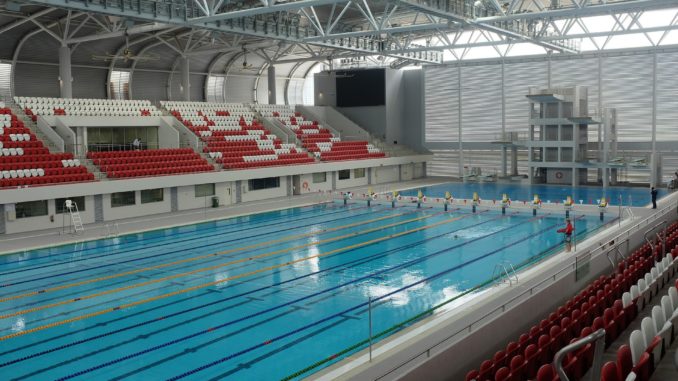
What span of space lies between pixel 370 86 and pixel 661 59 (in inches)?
663

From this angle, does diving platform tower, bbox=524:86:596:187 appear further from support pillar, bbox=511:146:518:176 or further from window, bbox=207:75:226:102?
window, bbox=207:75:226:102

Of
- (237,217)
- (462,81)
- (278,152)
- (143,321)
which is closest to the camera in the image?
(143,321)

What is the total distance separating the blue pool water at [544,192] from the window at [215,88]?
18.9 m

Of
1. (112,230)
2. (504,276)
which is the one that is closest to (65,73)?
(112,230)

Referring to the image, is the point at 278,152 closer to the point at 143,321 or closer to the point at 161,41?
the point at 161,41

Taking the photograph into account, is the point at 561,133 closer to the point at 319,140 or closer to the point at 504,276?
the point at 319,140

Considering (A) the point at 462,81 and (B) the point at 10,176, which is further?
(A) the point at 462,81

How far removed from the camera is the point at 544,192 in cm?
3078

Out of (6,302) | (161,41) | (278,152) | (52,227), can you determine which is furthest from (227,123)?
(6,302)

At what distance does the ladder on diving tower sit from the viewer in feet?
67.4

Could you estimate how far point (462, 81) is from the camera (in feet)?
129

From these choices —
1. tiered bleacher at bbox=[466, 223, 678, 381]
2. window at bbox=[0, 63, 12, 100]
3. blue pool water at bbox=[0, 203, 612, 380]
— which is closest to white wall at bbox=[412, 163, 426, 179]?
blue pool water at bbox=[0, 203, 612, 380]

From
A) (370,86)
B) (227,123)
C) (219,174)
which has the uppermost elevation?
(370,86)

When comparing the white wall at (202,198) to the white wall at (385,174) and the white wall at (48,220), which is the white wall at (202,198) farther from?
the white wall at (385,174)
